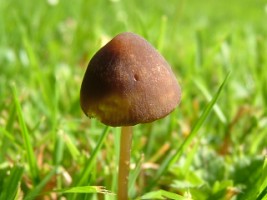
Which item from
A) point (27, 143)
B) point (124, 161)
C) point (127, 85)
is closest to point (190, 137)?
point (124, 161)

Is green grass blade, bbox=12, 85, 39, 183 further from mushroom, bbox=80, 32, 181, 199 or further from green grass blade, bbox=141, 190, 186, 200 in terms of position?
green grass blade, bbox=141, 190, 186, 200

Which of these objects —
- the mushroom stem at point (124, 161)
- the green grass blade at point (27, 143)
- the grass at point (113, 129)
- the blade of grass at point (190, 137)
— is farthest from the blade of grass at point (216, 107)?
the green grass blade at point (27, 143)

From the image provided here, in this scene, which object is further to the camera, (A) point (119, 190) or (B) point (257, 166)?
(B) point (257, 166)

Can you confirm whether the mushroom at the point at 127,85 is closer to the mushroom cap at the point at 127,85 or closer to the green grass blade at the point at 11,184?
the mushroom cap at the point at 127,85

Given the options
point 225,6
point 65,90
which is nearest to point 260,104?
point 65,90

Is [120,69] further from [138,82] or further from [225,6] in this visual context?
[225,6]

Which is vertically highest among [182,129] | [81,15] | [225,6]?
[225,6]

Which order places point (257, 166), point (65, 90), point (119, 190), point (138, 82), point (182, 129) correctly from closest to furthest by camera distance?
point (138, 82)
point (119, 190)
point (257, 166)
point (182, 129)
point (65, 90)

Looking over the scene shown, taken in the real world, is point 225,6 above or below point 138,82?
above
